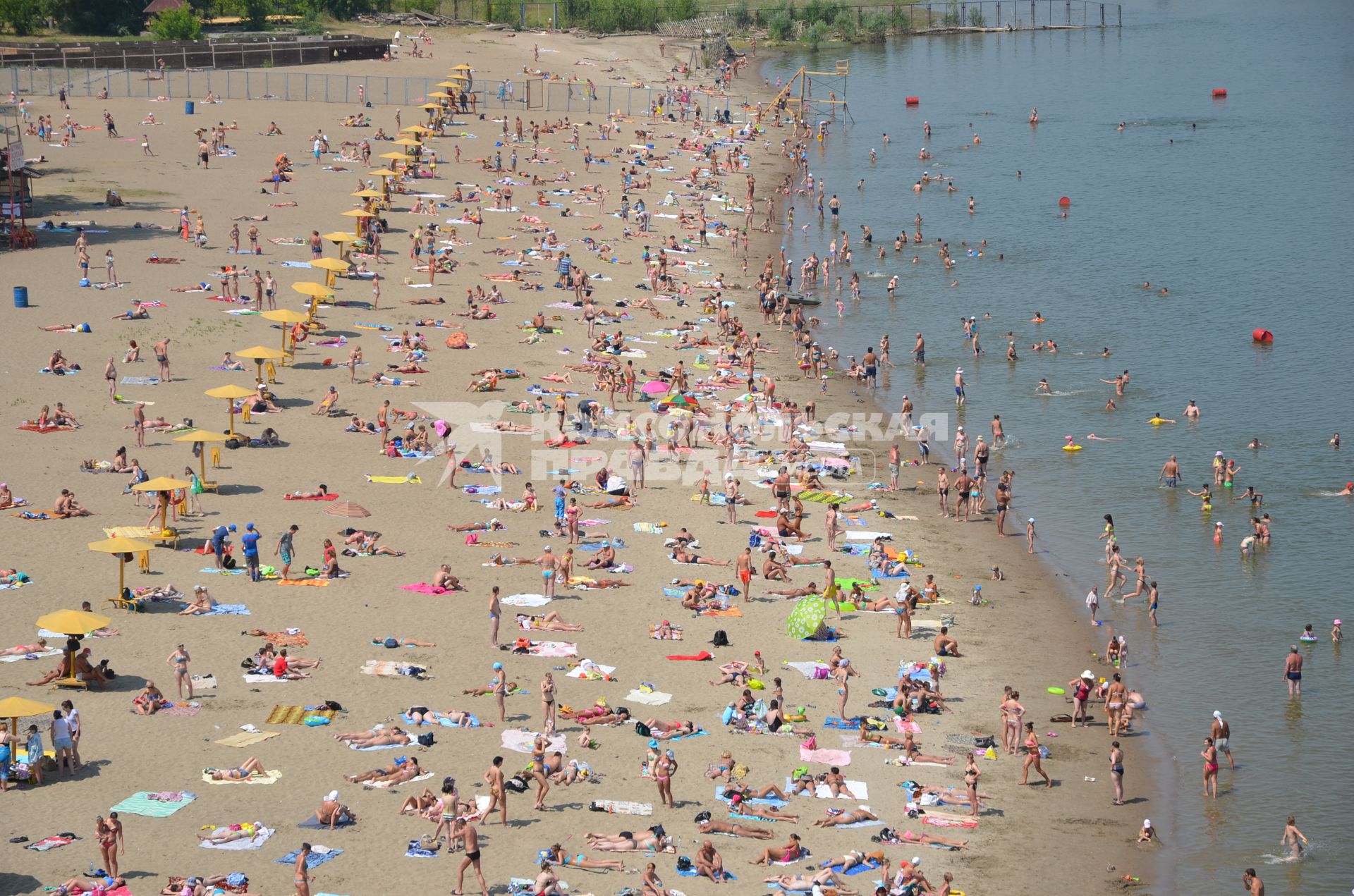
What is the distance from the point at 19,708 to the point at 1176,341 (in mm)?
33763

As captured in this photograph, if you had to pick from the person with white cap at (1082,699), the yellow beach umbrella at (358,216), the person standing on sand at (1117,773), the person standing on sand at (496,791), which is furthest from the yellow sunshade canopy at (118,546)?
the yellow beach umbrella at (358,216)

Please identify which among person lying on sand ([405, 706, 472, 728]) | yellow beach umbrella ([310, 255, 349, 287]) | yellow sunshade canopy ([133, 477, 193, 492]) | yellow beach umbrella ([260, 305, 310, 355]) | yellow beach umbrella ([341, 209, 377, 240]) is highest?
yellow beach umbrella ([341, 209, 377, 240])

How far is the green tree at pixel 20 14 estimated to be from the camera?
76.9m

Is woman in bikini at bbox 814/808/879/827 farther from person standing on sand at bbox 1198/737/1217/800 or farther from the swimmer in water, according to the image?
the swimmer in water

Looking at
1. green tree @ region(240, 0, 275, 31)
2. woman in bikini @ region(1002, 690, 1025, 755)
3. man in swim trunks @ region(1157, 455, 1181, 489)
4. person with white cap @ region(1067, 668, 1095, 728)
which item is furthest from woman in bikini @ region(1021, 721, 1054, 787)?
green tree @ region(240, 0, 275, 31)

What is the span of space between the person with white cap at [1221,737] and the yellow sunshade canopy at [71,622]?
52.0 feet

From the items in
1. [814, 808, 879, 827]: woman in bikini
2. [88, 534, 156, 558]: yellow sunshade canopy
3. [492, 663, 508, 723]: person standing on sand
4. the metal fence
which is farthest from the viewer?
the metal fence

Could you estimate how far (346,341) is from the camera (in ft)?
125

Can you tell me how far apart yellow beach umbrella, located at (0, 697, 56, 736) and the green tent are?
1121cm

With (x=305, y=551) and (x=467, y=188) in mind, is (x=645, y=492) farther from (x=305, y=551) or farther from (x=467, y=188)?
Answer: (x=467, y=188)

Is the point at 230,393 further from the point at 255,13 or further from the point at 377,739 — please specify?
the point at 255,13

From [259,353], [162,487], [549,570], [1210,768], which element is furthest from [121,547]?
[1210,768]

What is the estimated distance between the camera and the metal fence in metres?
66.6

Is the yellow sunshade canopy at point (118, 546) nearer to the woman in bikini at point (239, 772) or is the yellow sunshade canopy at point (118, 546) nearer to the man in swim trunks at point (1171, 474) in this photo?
the woman in bikini at point (239, 772)
